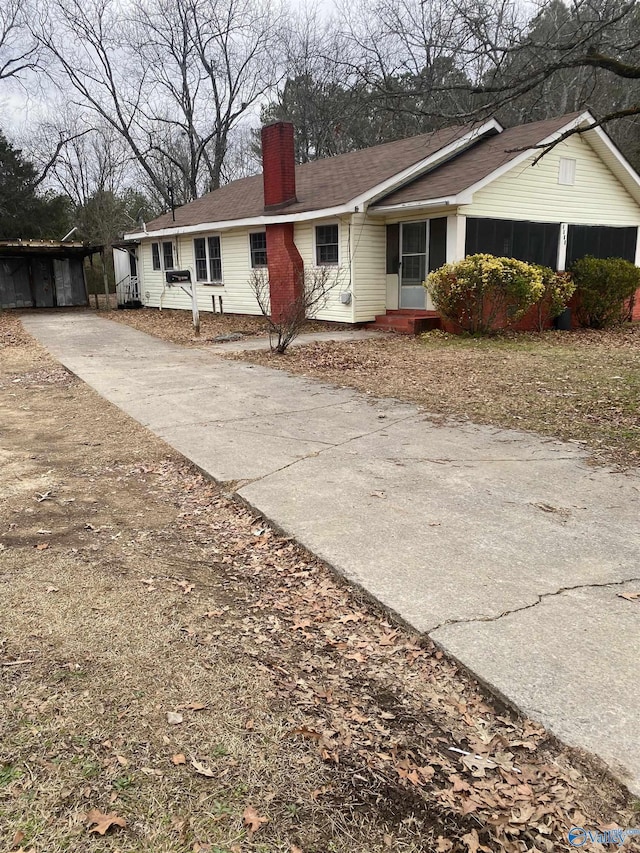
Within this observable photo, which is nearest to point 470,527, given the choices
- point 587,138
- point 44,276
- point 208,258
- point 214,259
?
point 587,138

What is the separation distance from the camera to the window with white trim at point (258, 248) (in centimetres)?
1792

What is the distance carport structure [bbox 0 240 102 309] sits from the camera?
2431 centimetres

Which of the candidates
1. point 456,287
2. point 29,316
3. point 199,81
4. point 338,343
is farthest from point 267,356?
point 199,81

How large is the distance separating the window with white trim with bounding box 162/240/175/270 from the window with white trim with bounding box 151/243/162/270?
0.52 meters

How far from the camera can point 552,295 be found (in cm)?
1444

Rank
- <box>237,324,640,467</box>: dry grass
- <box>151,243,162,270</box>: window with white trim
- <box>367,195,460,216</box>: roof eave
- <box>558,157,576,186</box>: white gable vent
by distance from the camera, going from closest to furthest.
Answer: <box>237,324,640,467</box>: dry grass, <box>367,195,460,216</box>: roof eave, <box>558,157,576,186</box>: white gable vent, <box>151,243,162,270</box>: window with white trim

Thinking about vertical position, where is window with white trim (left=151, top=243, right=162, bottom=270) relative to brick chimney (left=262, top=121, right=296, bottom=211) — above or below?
below

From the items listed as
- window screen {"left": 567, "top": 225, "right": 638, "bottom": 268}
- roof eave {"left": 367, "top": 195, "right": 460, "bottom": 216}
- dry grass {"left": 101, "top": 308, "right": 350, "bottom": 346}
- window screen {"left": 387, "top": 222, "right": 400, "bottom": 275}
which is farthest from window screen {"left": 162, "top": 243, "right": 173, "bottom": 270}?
window screen {"left": 567, "top": 225, "right": 638, "bottom": 268}

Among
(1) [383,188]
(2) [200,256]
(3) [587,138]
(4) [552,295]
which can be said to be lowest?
(4) [552,295]

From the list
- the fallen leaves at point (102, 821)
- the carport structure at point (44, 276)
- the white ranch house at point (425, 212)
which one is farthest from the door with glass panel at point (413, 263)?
the fallen leaves at point (102, 821)

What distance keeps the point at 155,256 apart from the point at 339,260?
11375 mm

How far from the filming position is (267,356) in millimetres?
11758

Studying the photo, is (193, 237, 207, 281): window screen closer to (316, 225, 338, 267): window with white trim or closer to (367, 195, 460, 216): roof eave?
(316, 225, 338, 267): window with white trim

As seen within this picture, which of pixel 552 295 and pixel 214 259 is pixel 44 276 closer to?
pixel 214 259
